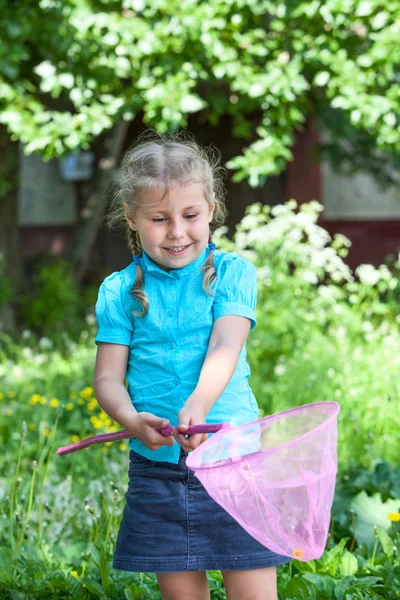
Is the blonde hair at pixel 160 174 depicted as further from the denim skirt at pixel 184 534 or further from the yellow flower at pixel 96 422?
the yellow flower at pixel 96 422

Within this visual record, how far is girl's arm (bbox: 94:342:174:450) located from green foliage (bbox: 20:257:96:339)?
6933 millimetres

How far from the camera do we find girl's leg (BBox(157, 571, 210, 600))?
79.8 inches

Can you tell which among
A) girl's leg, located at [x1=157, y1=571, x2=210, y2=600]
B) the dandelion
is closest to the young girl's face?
girl's leg, located at [x1=157, y1=571, x2=210, y2=600]

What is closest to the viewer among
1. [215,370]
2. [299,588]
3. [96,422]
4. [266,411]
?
[215,370]

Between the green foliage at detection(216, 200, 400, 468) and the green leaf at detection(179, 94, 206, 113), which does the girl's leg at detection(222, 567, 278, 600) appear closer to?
the green foliage at detection(216, 200, 400, 468)

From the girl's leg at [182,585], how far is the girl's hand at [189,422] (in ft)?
1.31

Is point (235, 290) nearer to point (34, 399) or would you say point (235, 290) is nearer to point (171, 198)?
point (171, 198)

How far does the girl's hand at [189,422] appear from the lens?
70.4 inches

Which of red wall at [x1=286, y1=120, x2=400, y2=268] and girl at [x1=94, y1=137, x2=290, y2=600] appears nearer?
girl at [x1=94, y1=137, x2=290, y2=600]

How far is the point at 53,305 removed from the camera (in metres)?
9.41

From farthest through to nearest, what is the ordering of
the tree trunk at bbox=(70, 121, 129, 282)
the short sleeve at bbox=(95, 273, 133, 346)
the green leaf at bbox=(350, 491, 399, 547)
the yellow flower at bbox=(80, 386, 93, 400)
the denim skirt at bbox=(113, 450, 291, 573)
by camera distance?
the tree trunk at bbox=(70, 121, 129, 282)
the yellow flower at bbox=(80, 386, 93, 400)
the green leaf at bbox=(350, 491, 399, 547)
the short sleeve at bbox=(95, 273, 133, 346)
the denim skirt at bbox=(113, 450, 291, 573)

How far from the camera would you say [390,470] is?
3266 millimetres

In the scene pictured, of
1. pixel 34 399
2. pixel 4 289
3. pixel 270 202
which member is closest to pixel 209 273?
pixel 34 399

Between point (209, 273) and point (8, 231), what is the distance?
7.19 m
